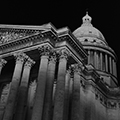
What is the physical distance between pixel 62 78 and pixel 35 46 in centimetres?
626

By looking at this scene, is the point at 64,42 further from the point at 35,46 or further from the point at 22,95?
the point at 22,95

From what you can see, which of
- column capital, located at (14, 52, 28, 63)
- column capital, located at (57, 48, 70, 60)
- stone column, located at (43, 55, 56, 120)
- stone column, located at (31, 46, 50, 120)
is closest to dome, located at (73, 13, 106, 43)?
column capital, located at (14, 52, 28, 63)

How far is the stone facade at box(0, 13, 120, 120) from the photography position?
25828 mm

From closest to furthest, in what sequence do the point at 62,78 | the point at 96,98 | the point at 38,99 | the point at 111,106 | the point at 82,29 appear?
1. the point at 38,99
2. the point at 62,78
3. the point at 96,98
4. the point at 111,106
5. the point at 82,29

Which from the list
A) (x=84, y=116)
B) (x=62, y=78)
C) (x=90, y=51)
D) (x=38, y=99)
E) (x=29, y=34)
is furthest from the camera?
(x=90, y=51)

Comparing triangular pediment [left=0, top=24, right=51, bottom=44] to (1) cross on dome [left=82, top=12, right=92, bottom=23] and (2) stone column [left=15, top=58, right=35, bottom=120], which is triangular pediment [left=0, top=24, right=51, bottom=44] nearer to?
(2) stone column [left=15, top=58, right=35, bottom=120]

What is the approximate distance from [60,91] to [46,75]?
276cm

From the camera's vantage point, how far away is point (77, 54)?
104 ft

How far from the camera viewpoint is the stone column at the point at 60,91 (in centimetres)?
2431

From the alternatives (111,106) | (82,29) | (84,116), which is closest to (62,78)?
(84,116)

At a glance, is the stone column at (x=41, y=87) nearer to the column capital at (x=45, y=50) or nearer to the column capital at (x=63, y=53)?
the column capital at (x=45, y=50)

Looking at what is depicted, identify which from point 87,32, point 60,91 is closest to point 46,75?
point 60,91

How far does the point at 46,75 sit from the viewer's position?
26.5 metres

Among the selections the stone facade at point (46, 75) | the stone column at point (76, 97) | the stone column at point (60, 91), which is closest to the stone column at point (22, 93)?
the stone facade at point (46, 75)
